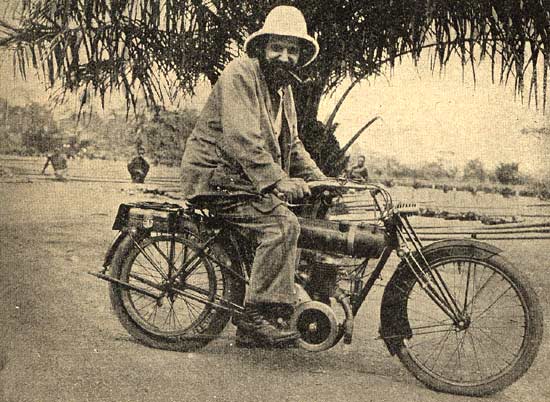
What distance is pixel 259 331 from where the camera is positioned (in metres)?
2.01

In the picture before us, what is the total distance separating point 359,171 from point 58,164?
1.21 m

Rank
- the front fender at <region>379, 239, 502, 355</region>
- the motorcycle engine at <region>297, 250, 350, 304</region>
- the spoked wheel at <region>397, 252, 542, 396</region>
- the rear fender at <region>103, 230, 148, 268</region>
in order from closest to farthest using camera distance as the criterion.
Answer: the spoked wheel at <region>397, 252, 542, 396</region> → the front fender at <region>379, 239, 502, 355</region> → the motorcycle engine at <region>297, 250, 350, 304</region> → the rear fender at <region>103, 230, 148, 268</region>

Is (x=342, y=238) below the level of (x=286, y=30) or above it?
below

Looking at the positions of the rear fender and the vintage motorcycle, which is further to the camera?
the rear fender

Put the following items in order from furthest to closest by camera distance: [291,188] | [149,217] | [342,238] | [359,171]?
1. [359,171]
2. [149,217]
3. [342,238]
4. [291,188]

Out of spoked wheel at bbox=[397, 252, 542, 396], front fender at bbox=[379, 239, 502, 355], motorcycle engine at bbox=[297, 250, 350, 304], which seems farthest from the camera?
motorcycle engine at bbox=[297, 250, 350, 304]

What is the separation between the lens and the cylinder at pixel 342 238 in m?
1.95

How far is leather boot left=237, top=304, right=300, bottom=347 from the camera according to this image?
6.47 feet

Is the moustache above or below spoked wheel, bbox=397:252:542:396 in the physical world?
above

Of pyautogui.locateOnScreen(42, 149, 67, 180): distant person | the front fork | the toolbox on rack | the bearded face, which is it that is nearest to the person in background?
the bearded face

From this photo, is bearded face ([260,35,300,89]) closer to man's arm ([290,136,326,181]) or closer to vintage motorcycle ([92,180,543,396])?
man's arm ([290,136,326,181])

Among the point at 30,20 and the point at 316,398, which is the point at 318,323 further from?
the point at 30,20

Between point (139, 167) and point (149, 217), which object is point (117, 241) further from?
point (139, 167)

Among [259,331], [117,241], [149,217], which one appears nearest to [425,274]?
[259,331]
